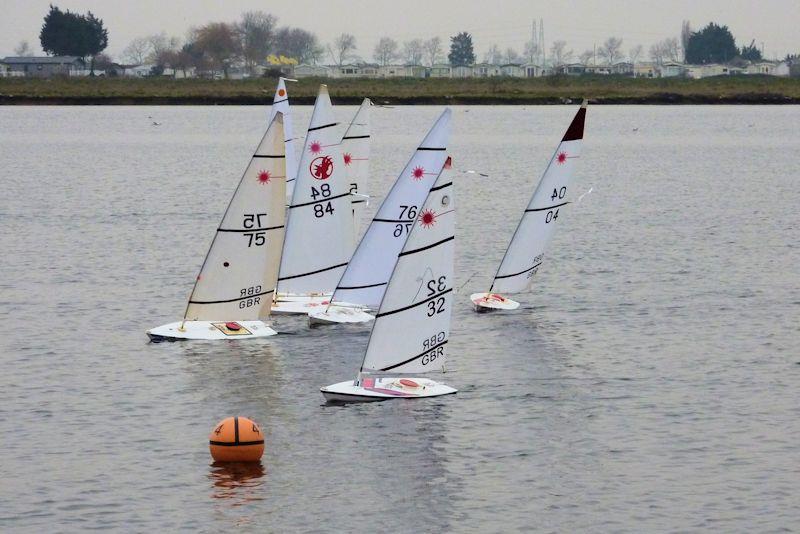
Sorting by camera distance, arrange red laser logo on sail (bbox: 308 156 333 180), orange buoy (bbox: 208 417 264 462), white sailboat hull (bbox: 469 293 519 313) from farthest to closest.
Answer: white sailboat hull (bbox: 469 293 519 313) < red laser logo on sail (bbox: 308 156 333 180) < orange buoy (bbox: 208 417 264 462)

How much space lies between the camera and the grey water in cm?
3006

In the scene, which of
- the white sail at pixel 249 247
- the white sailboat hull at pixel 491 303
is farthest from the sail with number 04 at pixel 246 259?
the white sailboat hull at pixel 491 303

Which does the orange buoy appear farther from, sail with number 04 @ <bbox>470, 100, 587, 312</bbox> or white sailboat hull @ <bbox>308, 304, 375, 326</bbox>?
sail with number 04 @ <bbox>470, 100, 587, 312</bbox>

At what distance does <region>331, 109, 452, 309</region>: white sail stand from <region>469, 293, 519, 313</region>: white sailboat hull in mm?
6237

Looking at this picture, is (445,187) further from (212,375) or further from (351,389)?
(212,375)

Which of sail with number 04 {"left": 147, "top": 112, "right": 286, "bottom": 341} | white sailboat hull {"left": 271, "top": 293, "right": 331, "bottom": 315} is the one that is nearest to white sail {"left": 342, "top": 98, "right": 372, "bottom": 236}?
white sailboat hull {"left": 271, "top": 293, "right": 331, "bottom": 315}

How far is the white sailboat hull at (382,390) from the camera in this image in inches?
1468

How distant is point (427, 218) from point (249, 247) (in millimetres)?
10667

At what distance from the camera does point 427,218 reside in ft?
117

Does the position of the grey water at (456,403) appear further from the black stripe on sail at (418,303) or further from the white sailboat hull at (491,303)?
the black stripe on sail at (418,303)

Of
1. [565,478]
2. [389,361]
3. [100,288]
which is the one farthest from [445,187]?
[100,288]

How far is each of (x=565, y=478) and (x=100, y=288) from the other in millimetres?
32196

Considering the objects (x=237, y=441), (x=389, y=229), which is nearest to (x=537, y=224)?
(x=389, y=229)

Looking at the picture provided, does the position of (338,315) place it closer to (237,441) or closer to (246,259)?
(246,259)
